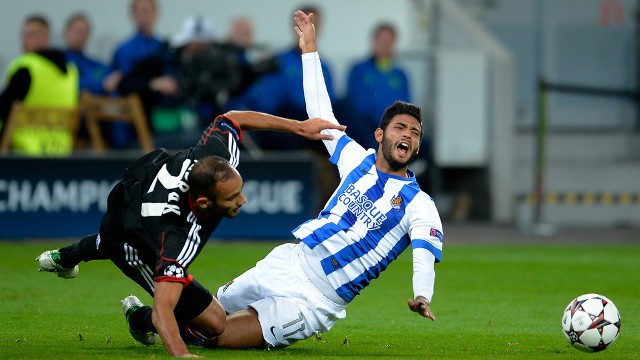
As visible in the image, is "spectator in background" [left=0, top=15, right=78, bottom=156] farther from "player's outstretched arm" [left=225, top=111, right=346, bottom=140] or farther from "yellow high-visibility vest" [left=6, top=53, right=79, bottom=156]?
"player's outstretched arm" [left=225, top=111, right=346, bottom=140]

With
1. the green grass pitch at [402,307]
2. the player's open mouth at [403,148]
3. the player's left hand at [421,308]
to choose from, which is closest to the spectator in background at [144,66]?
the green grass pitch at [402,307]

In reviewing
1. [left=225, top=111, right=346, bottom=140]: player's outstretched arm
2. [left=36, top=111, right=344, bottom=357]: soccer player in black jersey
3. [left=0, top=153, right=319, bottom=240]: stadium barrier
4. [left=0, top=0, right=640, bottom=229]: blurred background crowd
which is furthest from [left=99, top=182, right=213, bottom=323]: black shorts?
[left=0, top=0, right=640, bottom=229]: blurred background crowd

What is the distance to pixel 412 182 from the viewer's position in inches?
316

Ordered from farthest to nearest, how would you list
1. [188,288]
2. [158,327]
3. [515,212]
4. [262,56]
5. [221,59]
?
[515,212], [262,56], [221,59], [188,288], [158,327]

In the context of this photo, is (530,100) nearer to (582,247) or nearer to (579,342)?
(582,247)

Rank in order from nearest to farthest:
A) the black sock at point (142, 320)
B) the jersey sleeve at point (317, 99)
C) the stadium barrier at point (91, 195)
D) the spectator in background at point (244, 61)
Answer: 1. the black sock at point (142, 320)
2. the jersey sleeve at point (317, 99)
3. the stadium barrier at point (91, 195)
4. the spectator in background at point (244, 61)

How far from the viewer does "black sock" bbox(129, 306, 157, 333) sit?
7.64 meters

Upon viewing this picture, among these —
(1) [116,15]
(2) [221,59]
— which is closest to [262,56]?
(2) [221,59]

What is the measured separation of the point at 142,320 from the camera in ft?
25.2

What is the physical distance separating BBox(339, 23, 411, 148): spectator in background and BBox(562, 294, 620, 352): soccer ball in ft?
33.5

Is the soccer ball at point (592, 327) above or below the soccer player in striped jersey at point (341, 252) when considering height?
below

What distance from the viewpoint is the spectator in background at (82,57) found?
645 inches

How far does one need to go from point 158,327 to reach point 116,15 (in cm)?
1226

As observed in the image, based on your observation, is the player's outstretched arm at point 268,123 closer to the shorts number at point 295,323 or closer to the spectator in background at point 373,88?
the shorts number at point 295,323
